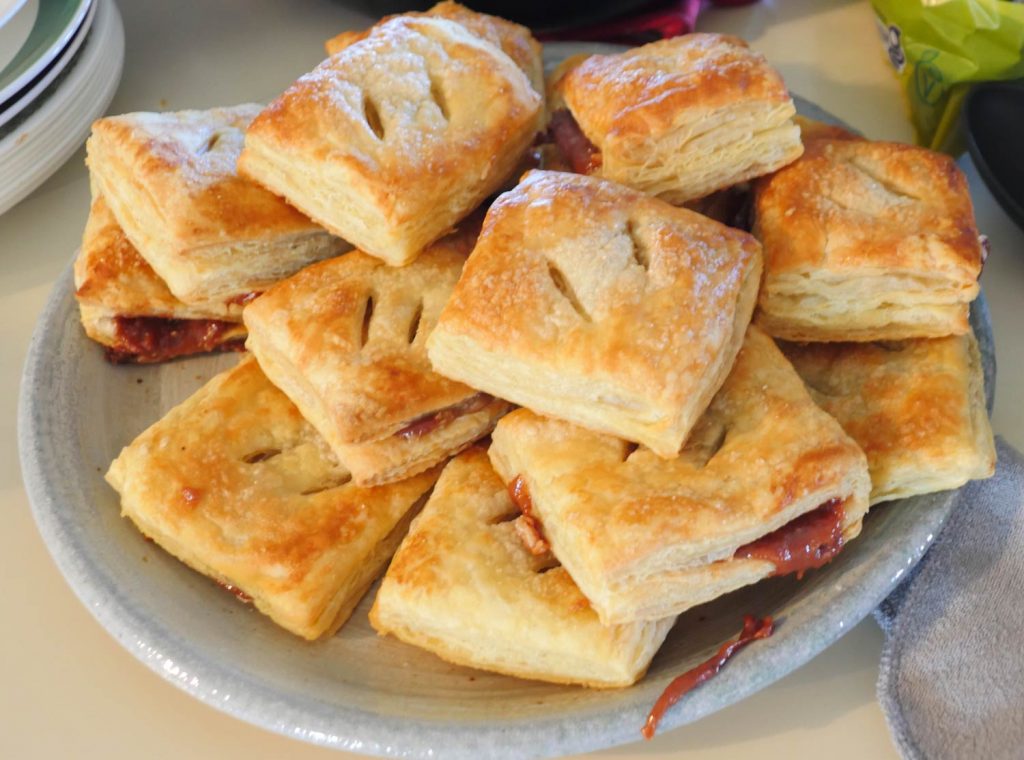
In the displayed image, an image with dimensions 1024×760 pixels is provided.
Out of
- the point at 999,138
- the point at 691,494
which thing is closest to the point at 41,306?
the point at 691,494

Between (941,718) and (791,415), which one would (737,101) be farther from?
(941,718)

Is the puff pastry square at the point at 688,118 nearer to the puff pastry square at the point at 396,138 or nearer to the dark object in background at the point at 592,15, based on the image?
the puff pastry square at the point at 396,138

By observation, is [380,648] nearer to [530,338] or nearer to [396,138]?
[530,338]

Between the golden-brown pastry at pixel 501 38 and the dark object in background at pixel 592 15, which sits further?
the dark object in background at pixel 592 15

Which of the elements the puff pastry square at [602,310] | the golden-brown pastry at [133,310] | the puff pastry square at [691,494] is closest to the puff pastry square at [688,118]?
the puff pastry square at [602,310]

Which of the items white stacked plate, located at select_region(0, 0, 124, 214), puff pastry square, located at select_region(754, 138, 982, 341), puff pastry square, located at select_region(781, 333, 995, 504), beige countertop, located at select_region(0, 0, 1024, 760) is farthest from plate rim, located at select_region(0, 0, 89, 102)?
puff pastry square, located at select_region(781, 333, 995, 504)

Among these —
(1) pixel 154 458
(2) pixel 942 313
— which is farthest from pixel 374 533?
(2) pixel 942 313

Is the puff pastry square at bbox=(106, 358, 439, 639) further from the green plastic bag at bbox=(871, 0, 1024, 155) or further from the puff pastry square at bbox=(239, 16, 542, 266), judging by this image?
the green plastic bag at bbox=(871, 0, 1024, 155)
